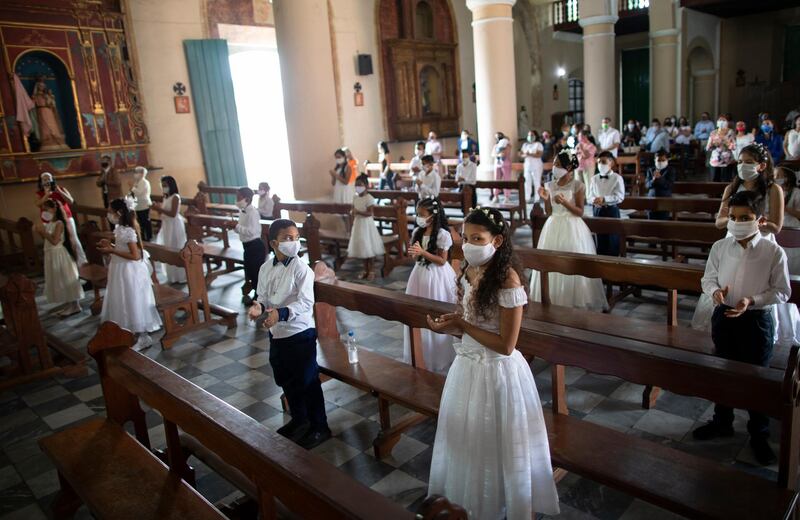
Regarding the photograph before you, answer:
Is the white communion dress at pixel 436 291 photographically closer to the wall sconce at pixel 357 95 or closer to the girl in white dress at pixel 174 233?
the girl in white dress at pixel 174 233

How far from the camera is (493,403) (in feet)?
9.10

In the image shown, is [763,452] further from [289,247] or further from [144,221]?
[144,221]

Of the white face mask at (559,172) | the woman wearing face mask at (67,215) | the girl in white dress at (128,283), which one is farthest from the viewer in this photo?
the woman wearing face mask at (67,215)

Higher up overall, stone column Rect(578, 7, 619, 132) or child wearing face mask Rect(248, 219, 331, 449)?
stone column Rect(578, 7, 619, 132)

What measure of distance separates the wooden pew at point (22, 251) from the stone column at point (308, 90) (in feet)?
15.3

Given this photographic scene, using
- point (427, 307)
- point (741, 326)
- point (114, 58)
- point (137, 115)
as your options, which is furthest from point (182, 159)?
point (741, 326)

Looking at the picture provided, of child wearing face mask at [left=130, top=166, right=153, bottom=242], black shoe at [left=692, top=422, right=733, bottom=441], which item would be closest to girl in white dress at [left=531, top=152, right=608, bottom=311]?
black shoe at [left=692, top=422, right=733, bottom=441]

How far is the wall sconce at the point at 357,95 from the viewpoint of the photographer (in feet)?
57.8

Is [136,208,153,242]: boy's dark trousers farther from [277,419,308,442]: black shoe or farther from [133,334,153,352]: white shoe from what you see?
[277,419,308,442]: black shoe

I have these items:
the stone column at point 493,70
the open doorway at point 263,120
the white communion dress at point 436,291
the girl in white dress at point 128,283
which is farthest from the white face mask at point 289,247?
the open doorway at point 263,120

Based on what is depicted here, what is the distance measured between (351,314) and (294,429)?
298cm

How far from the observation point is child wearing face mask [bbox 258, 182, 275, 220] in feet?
30.4

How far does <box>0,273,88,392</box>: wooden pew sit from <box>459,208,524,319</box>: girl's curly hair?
189 inches

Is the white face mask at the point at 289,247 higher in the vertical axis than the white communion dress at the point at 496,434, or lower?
higher
